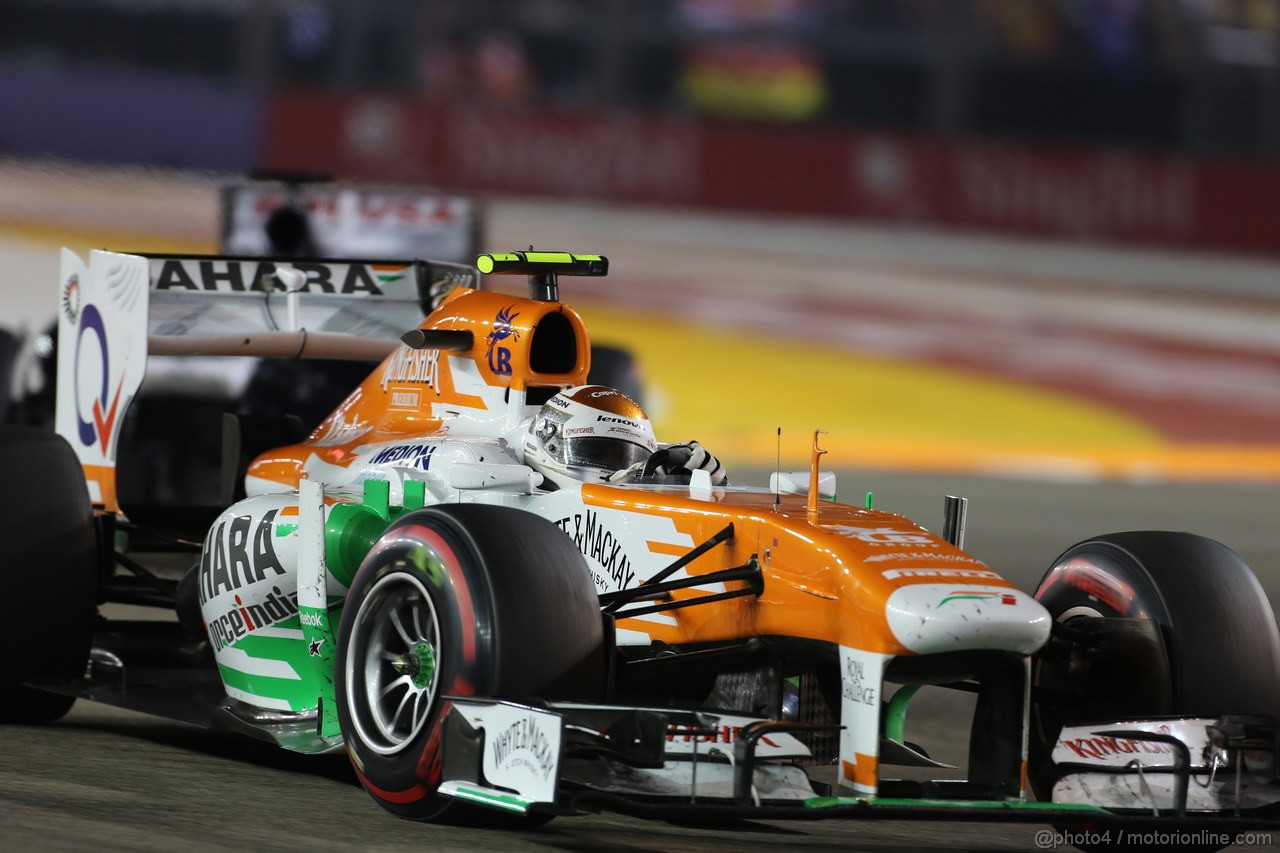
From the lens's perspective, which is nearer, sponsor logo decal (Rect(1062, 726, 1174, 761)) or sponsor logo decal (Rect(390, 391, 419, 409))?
sponsor logo decal (Rect(1062, 726, 1174, 761))

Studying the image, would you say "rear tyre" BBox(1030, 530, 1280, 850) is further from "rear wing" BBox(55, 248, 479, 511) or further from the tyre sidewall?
"rear wing" BBox(55, 248, 479, 511)

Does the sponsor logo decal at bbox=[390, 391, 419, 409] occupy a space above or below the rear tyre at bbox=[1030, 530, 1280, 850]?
above

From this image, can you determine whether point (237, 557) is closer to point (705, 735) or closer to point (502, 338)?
point (502, 338)

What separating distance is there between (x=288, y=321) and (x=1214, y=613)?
14.0ft

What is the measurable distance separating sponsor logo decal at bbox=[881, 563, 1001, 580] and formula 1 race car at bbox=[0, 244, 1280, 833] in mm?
13

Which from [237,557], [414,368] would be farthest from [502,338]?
[237,557]

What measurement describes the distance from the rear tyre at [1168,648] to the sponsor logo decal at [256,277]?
3.90 m

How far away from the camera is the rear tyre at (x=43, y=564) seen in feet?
23.9

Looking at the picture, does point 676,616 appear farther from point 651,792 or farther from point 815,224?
point 815,224

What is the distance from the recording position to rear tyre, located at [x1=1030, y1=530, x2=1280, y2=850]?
6.11m

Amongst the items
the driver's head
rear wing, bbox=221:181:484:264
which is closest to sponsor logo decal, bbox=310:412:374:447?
the driver's head

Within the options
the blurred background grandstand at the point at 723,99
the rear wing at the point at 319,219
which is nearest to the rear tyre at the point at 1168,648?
the rear wing at the point at 319,219

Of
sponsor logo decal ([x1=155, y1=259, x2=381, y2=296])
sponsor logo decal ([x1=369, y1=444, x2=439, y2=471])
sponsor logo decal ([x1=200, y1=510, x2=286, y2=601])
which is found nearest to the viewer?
sponsor logo decal ([x1=200, y1=510, x2=286, y2=601])

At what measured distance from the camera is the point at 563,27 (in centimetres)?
3111
